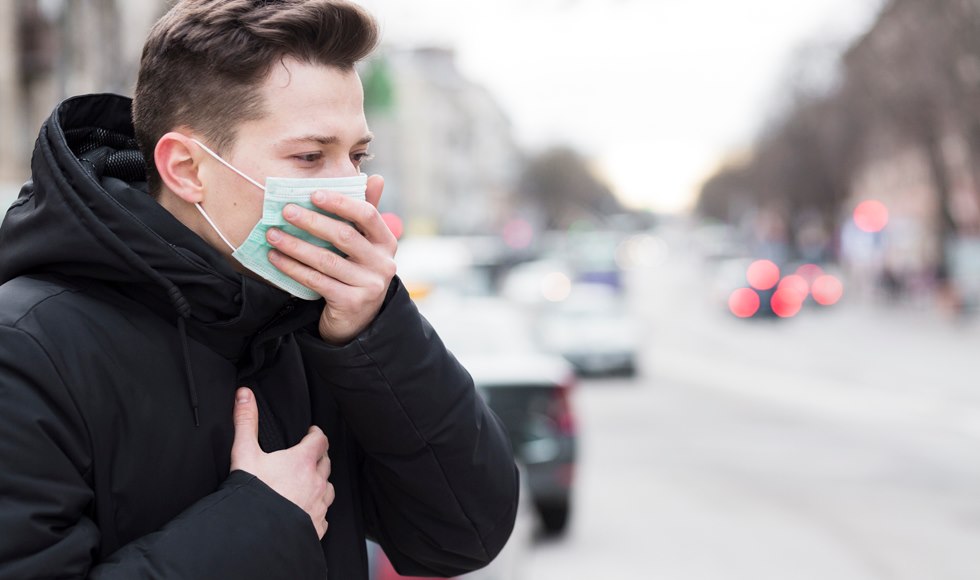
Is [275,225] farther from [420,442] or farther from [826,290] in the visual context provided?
[826,290]

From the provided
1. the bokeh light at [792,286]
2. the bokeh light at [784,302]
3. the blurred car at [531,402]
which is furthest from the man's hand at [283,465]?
the bokeh light at [792,286]

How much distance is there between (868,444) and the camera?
45.9 ft

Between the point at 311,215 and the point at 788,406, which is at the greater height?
the point at 311,215

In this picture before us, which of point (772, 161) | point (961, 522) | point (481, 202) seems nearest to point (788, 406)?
Result: point (961, 522)

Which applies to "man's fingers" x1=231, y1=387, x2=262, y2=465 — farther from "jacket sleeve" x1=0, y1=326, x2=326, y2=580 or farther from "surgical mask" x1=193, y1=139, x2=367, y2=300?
"surgical mask" x1=193, y1=139, x2=367, y2=300

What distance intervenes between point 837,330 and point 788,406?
1802cm

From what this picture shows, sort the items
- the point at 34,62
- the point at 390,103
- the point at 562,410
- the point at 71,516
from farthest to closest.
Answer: the point at 34,62
the point at 390,103
the point at 562,410
the point at 71,516

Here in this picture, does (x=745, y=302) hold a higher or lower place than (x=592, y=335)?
lower

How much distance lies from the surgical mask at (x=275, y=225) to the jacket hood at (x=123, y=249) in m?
0.02

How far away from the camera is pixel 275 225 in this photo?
1942 millimetres

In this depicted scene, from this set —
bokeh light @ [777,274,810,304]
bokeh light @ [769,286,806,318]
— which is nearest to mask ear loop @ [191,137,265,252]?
bokeh light @ [769,286,806,318]

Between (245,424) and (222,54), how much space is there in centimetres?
56

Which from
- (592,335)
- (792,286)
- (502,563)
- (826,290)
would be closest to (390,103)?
(592,335)

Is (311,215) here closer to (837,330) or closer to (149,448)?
(149,448)
